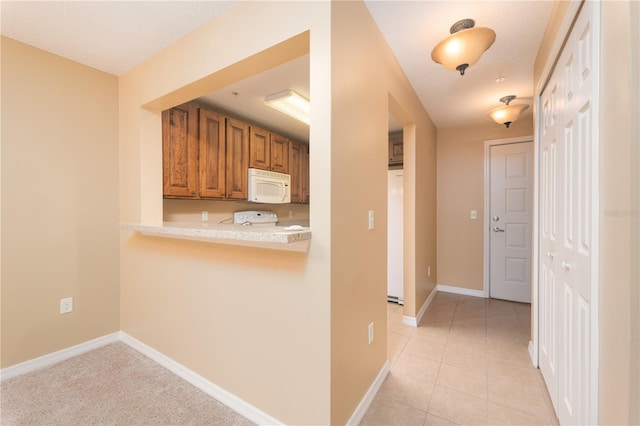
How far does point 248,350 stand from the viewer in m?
1.53

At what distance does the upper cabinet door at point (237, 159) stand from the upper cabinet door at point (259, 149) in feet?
0.25

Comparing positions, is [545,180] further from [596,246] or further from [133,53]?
[133,53]

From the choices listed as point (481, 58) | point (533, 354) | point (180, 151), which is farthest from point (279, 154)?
point (533, 354)

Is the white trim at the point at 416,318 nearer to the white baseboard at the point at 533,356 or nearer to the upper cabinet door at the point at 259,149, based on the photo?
the white baseboard at the point at 533,356

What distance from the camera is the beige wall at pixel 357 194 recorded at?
50.4 inches

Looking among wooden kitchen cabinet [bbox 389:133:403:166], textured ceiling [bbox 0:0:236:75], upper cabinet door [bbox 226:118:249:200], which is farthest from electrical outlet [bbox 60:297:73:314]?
wooden kitchen cabinet [bbox 389:133:403:166]

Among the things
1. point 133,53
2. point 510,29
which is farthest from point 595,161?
point 133,53

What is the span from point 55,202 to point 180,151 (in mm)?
1024

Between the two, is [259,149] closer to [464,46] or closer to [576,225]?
[464,46]

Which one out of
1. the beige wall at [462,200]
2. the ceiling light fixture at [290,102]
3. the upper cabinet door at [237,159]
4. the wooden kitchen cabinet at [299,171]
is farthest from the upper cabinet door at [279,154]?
the beige wall at [462,200]

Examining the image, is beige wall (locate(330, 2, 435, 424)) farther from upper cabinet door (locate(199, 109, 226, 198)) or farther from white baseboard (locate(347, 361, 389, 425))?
upper cabinet door (locate(199, 109, 226, 198))

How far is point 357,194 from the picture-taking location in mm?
1492

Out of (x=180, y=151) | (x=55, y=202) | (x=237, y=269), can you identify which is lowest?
(x=237, y=269)

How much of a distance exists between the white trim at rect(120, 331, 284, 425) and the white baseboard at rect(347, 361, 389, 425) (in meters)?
0.41
